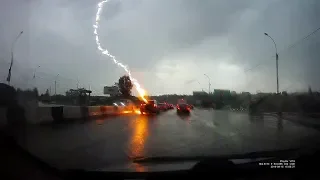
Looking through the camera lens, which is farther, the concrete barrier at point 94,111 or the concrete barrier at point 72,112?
the concrete barrier at point 94,111

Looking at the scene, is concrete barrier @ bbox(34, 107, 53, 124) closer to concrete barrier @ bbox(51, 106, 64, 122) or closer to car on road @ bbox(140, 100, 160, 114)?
concrete barrier @ bbox(51, 106, 64, 122)

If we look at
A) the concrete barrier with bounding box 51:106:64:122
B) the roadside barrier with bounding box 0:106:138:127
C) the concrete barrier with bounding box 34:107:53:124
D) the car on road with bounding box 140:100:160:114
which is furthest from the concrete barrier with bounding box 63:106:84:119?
the car on road with bounding box 140:100:160:114

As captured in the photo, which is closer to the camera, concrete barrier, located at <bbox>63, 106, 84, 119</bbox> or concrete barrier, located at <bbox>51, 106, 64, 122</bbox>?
concrete barrier, located at <bbox>51, 106, 64, 122</bbox>

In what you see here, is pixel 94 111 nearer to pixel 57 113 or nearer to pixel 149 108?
pixel 57 113

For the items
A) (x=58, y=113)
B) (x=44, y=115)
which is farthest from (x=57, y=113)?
(x=44, y=115)

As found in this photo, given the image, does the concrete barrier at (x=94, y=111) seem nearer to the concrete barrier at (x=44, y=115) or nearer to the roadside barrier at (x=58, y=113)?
the roadside barrier at (x=58, y=113)

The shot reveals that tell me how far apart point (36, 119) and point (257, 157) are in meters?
14.1

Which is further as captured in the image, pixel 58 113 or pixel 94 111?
pixel 94 111

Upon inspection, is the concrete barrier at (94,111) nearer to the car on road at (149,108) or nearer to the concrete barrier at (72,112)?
the concrete barrier at (72,112)

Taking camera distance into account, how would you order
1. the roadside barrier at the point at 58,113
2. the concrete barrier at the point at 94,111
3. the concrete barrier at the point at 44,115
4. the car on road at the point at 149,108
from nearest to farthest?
the roadside barrier at the point at 58,113
the concrete barrier at the point at 44,115
the concrete barrier at the point at 94,111
the car on road at the point at 149,108

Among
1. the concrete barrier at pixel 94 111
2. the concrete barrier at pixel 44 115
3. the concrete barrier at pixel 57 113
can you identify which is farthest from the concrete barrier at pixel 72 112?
the concrete barrier at pixel 44 115

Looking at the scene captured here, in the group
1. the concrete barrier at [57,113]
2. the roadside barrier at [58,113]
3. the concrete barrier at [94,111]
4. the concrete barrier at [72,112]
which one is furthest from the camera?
the concrete barrier at [94,111]

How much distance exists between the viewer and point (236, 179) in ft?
22.6

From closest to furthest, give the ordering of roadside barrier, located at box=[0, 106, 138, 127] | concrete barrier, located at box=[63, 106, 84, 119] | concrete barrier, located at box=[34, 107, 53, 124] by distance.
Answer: roadside barrier, located at box=[0, 106, 138, 127]
concrete barrier, located at box=[34, 107, 53, 124]
concrete barrier, located at box=[63, 106, 84, 119]
